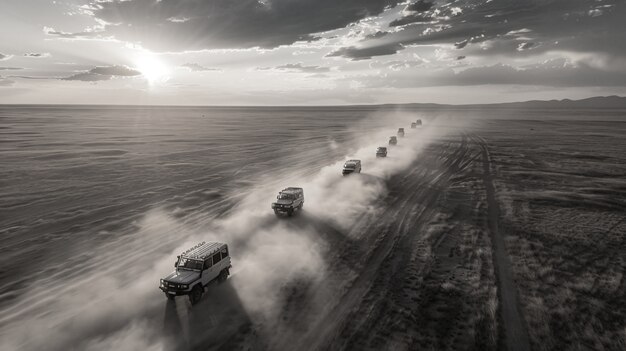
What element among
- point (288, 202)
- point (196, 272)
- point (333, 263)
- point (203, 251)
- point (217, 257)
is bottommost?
point (333, 263)

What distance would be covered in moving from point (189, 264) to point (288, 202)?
479 inches

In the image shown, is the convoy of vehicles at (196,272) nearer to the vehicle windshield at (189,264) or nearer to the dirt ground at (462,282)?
the vehicle windshield at (189,264)

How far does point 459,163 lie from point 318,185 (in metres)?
25.7

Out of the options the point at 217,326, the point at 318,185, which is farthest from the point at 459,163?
the point at 217,326

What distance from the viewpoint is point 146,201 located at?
34938 millimetres

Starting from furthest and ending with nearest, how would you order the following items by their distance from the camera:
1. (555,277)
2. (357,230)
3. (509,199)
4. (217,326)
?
(509,199) < (357,230) < (555,277) < (217,326)

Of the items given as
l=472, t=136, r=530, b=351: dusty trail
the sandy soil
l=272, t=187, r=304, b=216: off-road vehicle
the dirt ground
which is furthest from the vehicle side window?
l=472, t=136, r=530, b=351: dusty trail

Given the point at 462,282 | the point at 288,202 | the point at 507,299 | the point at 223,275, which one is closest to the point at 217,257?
the point at 223,275

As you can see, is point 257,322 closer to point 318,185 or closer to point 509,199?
point 318,185

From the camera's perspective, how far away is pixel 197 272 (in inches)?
677

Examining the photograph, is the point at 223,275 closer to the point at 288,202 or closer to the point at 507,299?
the point at 288,202

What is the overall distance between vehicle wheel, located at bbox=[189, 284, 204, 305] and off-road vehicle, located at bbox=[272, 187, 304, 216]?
40.2ft

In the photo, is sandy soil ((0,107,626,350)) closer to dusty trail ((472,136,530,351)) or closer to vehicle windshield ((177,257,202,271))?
dusty trail ((472,136,530,351))

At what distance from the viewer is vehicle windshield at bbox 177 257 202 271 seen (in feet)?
57.1
